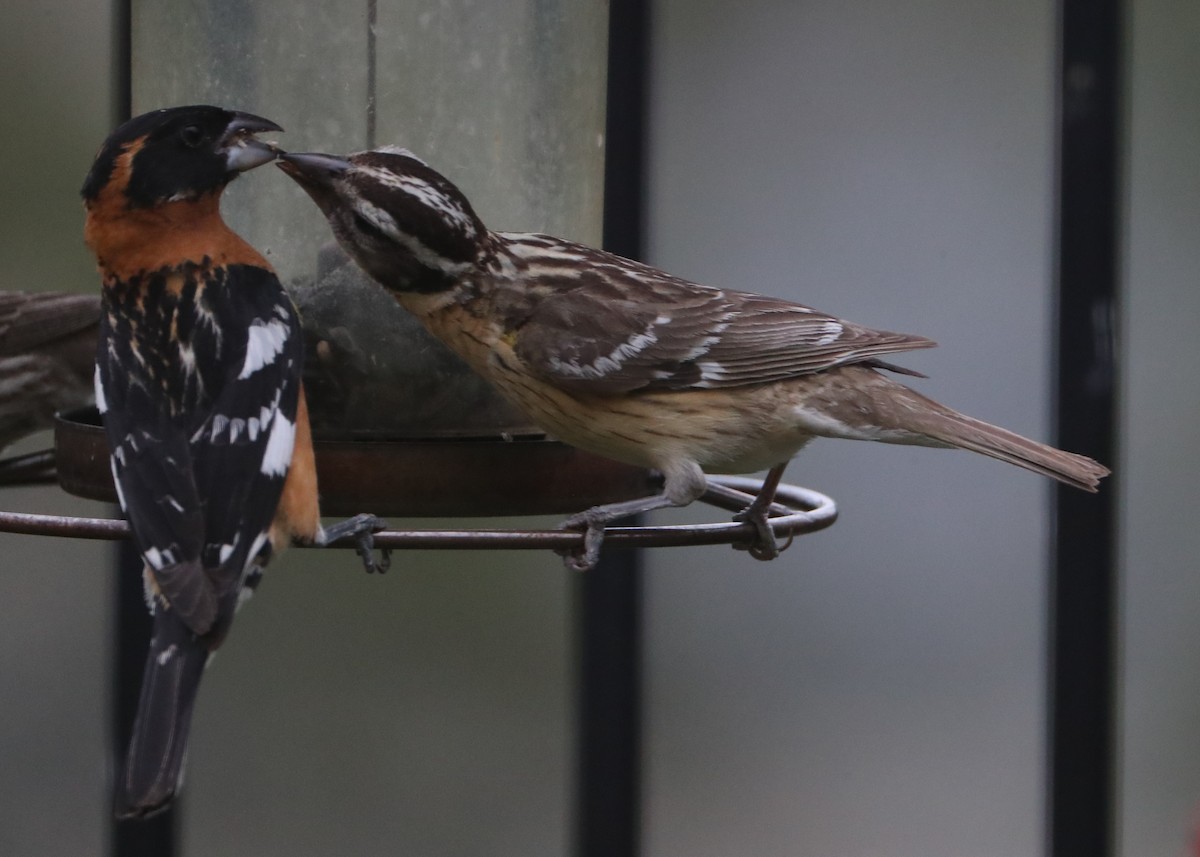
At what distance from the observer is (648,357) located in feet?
11.9

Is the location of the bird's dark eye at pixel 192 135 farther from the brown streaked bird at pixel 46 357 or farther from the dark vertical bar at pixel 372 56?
the brown streaked bird at pixel 46 357

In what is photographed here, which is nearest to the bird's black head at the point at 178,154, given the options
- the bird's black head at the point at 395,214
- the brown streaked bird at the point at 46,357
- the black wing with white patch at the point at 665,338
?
the bird's black head at the point at 395,214

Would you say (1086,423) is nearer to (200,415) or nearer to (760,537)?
(760,537)

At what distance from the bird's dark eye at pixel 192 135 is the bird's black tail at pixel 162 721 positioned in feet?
3.20

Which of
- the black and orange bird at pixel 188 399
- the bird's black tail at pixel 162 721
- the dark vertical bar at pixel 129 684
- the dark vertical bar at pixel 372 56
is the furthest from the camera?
the dark vertical bar at pixel 129 684

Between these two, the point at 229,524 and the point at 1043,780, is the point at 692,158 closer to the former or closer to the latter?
the point at 1043,780

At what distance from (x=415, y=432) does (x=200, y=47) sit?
3.12 ft

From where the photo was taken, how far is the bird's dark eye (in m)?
3.42

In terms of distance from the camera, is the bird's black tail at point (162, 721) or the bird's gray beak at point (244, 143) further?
the bird's gray beak at point (244, 143)

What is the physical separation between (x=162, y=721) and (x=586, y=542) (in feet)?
2.64

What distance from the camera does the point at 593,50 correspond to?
3938mm

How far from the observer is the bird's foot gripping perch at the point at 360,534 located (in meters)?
3.21

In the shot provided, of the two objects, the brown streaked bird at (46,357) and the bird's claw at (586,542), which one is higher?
the brown streaked bird at (46,357)

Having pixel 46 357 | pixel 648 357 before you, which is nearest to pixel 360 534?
pixel 648 357
